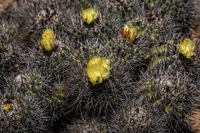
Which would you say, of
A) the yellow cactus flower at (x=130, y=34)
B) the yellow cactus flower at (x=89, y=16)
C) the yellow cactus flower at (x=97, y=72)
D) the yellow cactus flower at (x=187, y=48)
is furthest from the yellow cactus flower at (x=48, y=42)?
the yellow cactus flower at (x=187, y=48)

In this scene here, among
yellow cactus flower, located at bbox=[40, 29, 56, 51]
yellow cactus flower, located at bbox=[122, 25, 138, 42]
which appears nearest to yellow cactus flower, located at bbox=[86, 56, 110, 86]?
yellow cactus flower, located at bbox=[122, 25, 138, 42]

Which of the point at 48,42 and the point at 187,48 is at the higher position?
the point at 48,42

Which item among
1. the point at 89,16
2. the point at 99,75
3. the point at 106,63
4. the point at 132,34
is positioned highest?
the point at 89,16

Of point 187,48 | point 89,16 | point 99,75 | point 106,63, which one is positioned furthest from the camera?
point 89,16

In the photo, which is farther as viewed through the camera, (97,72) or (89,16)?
(89,16)

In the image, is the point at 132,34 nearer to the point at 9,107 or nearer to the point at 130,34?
the point at 130,34

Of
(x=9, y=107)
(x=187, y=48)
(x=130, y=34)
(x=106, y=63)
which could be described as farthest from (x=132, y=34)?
(x=9, y=107)

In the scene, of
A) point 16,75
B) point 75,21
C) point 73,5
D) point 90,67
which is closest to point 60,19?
point 75,21

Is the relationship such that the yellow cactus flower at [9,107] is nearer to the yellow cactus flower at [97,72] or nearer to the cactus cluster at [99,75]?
the cactus cluster at [99,75]

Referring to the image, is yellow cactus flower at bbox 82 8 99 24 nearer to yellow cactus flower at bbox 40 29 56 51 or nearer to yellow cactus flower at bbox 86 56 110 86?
yellow cactus flower at bbox 40 29 56 51
